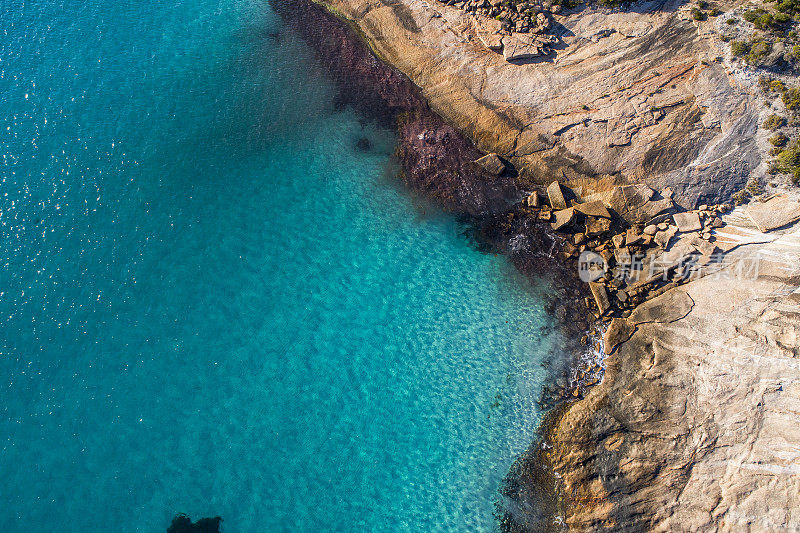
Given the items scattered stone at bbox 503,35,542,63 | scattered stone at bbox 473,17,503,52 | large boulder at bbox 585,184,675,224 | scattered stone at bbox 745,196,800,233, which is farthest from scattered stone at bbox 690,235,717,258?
scattered stone at bbox 473,17,503,52

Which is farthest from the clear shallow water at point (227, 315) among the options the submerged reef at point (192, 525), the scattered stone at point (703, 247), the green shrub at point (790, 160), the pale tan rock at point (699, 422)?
the green shrub at point (790, 160)

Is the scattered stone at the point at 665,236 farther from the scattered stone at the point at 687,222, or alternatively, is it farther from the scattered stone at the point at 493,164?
the scattered stone at the point at 493,164

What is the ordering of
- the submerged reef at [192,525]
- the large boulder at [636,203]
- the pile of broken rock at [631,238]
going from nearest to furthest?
the submerged reef at [192,525] → the pile of broken rock at [631,238] → the large boulder at [636,203]

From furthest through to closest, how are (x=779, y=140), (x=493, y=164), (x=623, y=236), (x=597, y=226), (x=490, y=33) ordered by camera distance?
1. (x=490, y=33)
2. (x=493, y=164)
3. (x=597, y=226)
4. (x=623, y=236)
5. (x=779, y=140)

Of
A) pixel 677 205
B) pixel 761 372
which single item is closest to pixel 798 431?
pixel 761 372

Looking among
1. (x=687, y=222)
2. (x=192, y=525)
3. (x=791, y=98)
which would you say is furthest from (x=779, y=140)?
(x=192, y=525)

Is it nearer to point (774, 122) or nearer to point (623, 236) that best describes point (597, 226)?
point (623, 236)

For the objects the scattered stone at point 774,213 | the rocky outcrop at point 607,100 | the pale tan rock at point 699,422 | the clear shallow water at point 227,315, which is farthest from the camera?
the rocky outcrop at point 607,100
